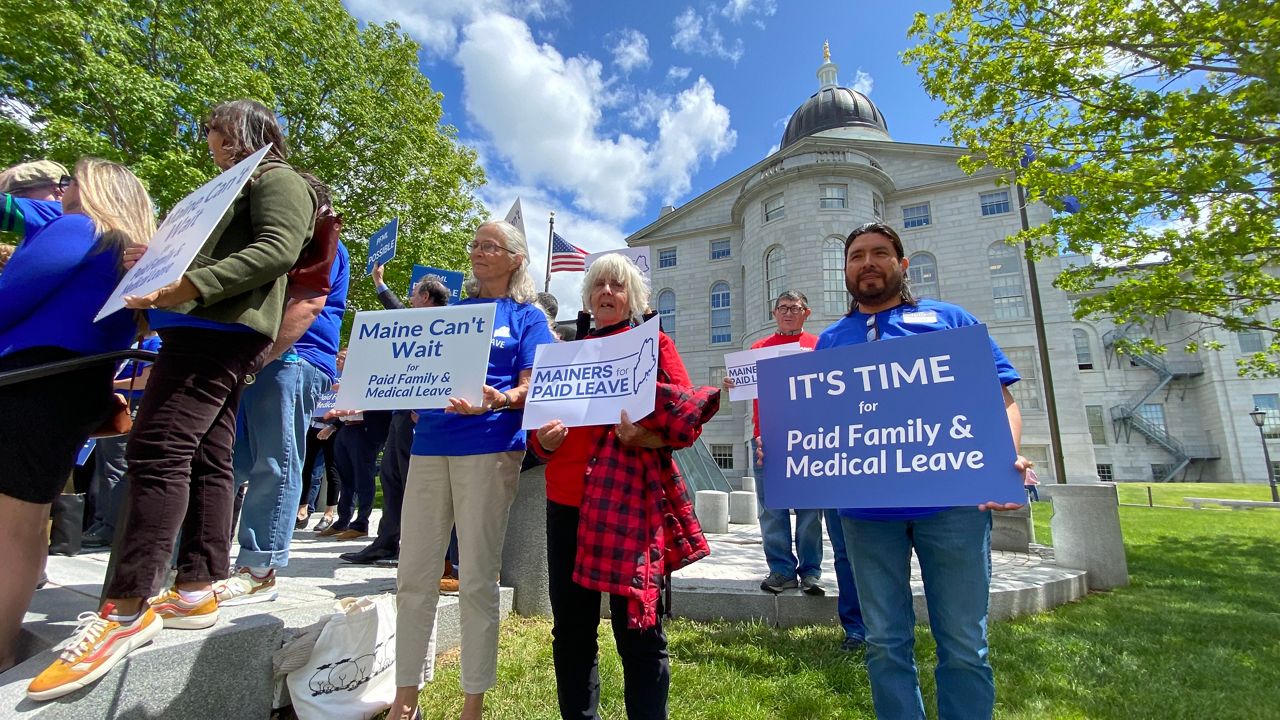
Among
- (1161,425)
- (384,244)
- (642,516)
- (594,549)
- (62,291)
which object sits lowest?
(594,549)

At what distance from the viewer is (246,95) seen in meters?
12.7

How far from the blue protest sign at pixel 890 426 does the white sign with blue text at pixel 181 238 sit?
2.28 metres

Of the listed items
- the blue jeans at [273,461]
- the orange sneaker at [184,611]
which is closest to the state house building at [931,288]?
the blue jeans at [273,461]

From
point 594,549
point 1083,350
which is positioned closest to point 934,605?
point 594,549

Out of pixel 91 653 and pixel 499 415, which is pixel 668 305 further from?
pixel 91 653

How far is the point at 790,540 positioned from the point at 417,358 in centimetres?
349

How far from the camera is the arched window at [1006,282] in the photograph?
2788 cm

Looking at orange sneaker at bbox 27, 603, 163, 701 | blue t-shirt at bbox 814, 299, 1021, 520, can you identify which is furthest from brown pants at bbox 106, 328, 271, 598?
blue t-shirt at bbox 814, 299, 1021, 520

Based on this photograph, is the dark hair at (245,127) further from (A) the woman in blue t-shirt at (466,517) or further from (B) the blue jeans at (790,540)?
(B) the blue jeans at (790,540)

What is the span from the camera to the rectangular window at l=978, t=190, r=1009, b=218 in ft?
96.7

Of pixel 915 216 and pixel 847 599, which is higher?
pixel 915 216

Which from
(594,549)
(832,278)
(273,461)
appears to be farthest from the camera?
(832,278)

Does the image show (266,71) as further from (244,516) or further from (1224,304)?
(1224,304)

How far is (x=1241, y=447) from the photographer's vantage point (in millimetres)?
37562
